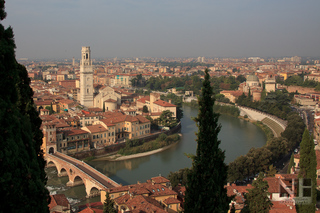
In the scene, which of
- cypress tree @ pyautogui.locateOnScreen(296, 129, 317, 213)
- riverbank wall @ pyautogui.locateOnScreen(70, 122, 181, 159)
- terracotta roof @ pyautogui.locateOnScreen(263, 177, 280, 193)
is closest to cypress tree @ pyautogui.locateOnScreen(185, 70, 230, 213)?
cypress tree @ pyautogui.locateOnScreen(296, 129, 317, 213)

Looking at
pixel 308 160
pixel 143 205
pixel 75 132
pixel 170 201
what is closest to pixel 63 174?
pixel 75 132

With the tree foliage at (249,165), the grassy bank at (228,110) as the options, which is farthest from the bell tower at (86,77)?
the tree foliage at (249,165)

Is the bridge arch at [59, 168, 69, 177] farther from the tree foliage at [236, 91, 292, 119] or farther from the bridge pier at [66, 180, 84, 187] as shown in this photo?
the tree foliage at [236, 91, 292, 119]

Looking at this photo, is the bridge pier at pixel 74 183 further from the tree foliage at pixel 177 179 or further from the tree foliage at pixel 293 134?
the tree foliage at pixel 293 134

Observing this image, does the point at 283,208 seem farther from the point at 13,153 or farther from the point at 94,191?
the point at 94,191

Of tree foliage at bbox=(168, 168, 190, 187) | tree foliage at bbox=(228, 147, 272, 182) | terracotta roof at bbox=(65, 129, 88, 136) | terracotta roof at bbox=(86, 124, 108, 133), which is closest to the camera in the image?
tree foliage at bbox=(168, 168, 190, 187)

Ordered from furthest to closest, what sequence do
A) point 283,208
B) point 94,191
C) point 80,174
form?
point 80,174 < point 94,191 < point 283,208

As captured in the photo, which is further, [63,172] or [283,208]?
[63,172]
